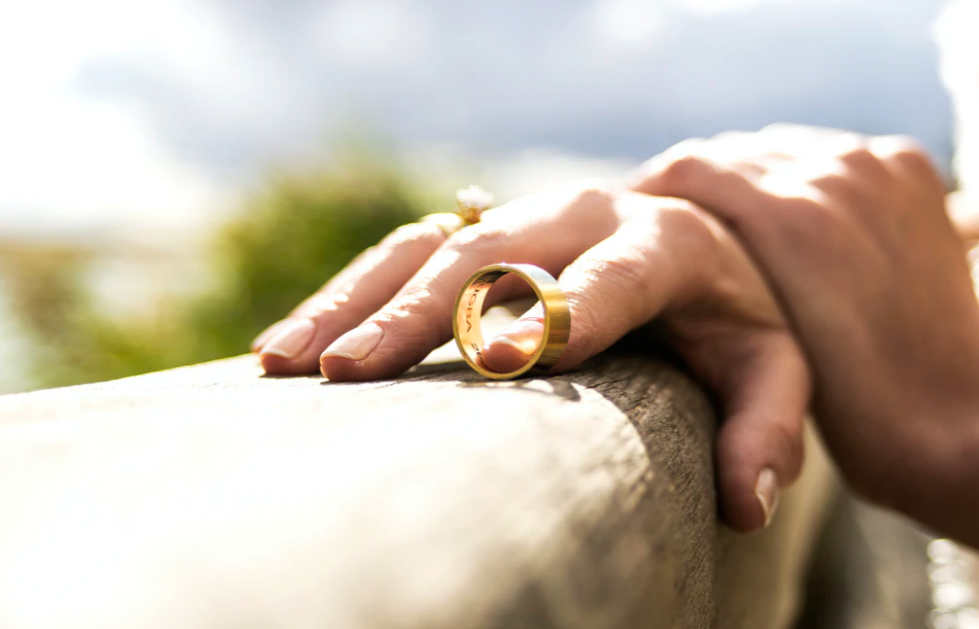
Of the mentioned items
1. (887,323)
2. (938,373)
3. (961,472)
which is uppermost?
(887,323)

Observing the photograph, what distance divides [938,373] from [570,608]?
1085 mm

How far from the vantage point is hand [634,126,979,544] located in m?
1.05

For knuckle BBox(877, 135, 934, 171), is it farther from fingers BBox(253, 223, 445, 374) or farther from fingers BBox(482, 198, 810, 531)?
fingers BBox(253, 223, 445, 374)

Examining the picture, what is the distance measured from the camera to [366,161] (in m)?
4.48

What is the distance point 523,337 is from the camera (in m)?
0.62

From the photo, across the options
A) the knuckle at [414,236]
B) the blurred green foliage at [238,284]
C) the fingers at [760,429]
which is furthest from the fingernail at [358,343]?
the blurred green foliage at [238,284]

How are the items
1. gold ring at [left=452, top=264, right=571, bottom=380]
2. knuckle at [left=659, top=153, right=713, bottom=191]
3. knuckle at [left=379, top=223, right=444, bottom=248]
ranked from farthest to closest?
knuckle at [left=659, top=153, right=713, bottom=191]
knuckle at [left=379, top=223, right=444, bottom=248]
gold ring at [left=452, top=264, right=571, bottom=380]

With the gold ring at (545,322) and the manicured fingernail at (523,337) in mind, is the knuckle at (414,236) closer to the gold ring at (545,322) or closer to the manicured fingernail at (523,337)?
the gold ring at (545,322)

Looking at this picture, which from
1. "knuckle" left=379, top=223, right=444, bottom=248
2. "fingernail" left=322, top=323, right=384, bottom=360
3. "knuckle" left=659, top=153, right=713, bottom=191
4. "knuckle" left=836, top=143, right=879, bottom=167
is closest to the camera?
"fingernail" left=322, top=323, right=384, bottom=360

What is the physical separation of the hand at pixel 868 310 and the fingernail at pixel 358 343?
0.58 m

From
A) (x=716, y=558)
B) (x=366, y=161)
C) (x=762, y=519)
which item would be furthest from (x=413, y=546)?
(x=366, y=161)

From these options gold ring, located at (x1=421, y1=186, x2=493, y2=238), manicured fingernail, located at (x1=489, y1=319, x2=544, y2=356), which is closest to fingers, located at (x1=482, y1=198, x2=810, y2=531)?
manicured fingernail, located at (x1=489, y1=319, x2=544, y2=356)

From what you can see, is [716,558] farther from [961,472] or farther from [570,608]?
[961,472]

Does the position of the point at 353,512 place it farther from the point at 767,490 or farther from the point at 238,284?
the point at 238,284
